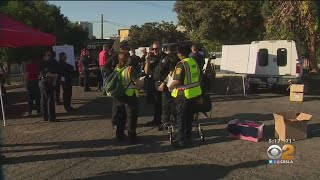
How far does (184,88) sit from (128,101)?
3.71 feet

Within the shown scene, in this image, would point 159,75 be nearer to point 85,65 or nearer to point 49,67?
point 49,67

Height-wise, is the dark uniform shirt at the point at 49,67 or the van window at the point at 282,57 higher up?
the van window at the point at 282,57

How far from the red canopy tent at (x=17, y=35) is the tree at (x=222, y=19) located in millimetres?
22439

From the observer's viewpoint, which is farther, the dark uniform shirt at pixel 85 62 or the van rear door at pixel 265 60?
the dark uniform shirt at pixel 85 62

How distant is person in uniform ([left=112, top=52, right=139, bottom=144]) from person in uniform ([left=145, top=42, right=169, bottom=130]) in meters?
0.81

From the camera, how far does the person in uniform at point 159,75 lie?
9312 millimetres

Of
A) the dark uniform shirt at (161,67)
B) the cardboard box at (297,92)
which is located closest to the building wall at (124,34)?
the cardboard box at (297,92)

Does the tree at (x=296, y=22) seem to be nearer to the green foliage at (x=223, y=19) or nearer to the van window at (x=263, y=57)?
the green foliage at (x=223, y=19)

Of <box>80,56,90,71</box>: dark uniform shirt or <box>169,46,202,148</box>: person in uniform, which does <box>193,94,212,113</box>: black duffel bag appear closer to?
<box>169,46,202,148</box>: person in uniform

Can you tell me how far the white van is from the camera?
17.2m

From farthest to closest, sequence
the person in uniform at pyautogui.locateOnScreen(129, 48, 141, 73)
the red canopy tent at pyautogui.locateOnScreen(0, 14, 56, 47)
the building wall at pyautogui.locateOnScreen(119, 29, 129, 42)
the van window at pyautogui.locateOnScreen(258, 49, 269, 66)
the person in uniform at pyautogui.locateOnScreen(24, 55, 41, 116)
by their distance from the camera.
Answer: the building wall at pyautogui.locateOnScreen(119, 29, 129, 42) → the van window at pyautogui.locateOnScreen(258, 49, 269, 66) → the person in uniform at pyautogui.locateOnScreen(24, 55, 41, 116) → the red canopy tent at pyautogui.locateOnScreen(0, 14, 56, 47) → the person in uniform at pyautogui.locateOnScreen(129, 48, 141, 73)

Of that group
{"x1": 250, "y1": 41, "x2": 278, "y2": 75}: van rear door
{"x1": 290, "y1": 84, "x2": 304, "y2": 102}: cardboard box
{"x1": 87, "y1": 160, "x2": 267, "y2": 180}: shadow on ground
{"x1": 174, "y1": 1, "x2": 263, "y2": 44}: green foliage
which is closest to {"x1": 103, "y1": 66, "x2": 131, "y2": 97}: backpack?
{"x1": 87, "y1": 160, "x2": 267, "y2": 180}: shadow on ground

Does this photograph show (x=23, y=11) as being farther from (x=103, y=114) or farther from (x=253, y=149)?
(x=253, y=149)

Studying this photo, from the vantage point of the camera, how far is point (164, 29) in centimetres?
6294
